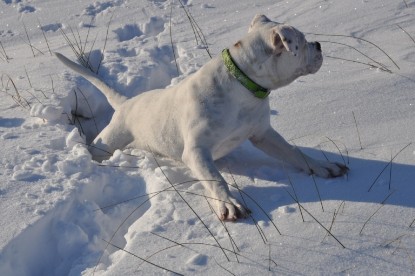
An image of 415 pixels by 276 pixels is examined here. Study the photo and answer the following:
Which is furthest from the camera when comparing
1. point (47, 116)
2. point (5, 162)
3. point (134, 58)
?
point (134, 58)

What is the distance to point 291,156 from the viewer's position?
432cm

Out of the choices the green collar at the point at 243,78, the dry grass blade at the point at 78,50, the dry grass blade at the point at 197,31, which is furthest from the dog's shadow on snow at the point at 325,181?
the dry grass blade at the point at 78,50

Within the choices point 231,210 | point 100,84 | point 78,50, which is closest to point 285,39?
point 231,210

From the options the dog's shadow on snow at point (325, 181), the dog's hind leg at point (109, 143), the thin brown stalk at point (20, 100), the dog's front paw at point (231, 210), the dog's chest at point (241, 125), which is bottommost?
the dog's shadow on snow at point (325, 181)

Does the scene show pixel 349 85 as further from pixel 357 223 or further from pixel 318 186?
pixel 357 223

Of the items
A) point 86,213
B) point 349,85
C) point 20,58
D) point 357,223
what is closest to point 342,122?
point 349,85

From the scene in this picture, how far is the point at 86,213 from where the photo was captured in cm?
410

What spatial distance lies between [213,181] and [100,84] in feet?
5.34

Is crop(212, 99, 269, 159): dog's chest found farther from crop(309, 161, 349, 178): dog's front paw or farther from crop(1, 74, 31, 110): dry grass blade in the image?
crop(1, 74, 31, 110): dry grass blade

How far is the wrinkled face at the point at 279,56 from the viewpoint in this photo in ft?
12.9

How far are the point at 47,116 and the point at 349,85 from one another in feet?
6.82

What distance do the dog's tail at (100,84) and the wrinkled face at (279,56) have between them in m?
1.42

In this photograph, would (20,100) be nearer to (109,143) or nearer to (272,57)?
(109,143)

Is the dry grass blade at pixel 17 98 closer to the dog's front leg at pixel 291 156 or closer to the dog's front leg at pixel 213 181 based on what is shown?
the dog's front leg at pixel 213 181
